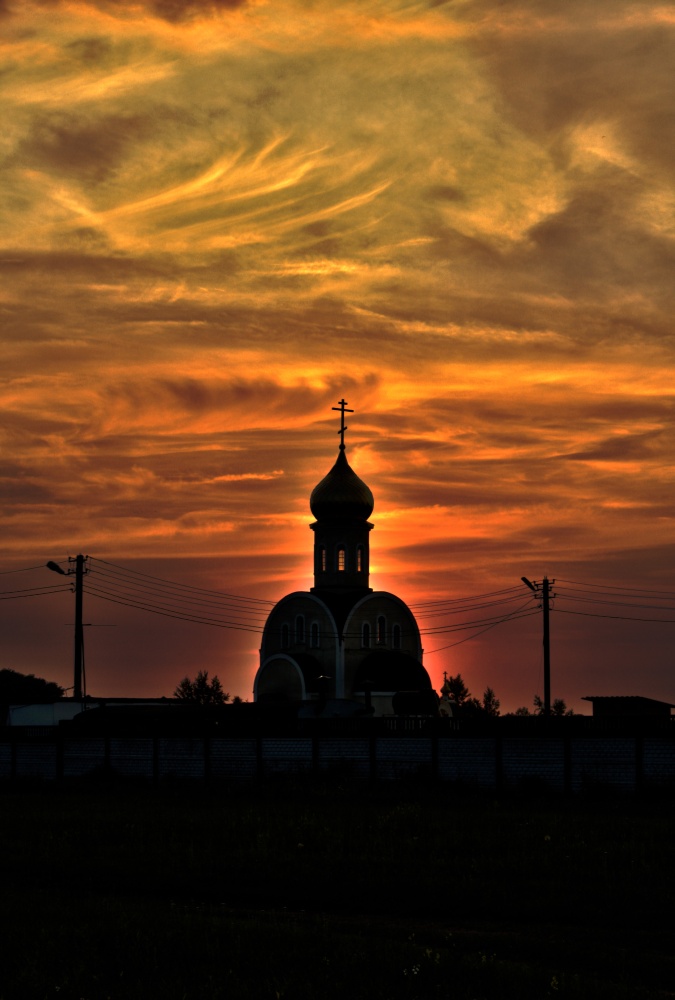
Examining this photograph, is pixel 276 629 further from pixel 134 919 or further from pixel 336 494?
pixel 134 919

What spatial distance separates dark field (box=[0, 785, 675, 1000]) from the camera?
47.0 feet

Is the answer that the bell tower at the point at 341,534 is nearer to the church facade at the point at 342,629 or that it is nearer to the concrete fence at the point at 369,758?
the church facade at the point at 342,629

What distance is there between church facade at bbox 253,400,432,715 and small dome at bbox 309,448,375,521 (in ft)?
0.18

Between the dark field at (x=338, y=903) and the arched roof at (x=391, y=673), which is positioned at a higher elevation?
the arched roof at (x=391, y=673)

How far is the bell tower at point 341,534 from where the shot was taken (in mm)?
72875

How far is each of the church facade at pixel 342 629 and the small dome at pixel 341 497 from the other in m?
0.06

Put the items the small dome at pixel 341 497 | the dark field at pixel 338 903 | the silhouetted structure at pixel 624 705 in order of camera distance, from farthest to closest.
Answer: the small dome at pixel 341 497
the silhouetted structure at pixel 624 705
the dark field at pixel 338 903

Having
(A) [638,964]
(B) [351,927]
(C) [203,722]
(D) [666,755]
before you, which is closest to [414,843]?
(B) [351,927]

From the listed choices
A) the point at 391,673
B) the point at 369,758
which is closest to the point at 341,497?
the point at 391,673

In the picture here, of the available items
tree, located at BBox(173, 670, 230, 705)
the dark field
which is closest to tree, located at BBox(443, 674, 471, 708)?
tree, located at BBox(173, 670, 230, 705)

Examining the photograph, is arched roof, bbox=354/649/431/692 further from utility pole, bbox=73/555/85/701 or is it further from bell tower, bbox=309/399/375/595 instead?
utility pole, bbox=73/555/85/701

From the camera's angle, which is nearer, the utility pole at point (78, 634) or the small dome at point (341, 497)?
the utility pole at point (78, 634)

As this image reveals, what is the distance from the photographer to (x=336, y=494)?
72.8 metres

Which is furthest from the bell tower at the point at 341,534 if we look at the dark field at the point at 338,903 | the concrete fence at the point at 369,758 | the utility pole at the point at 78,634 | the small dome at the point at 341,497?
the dark field at the point at 338,903
